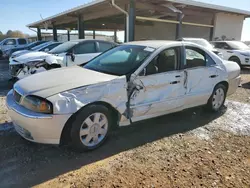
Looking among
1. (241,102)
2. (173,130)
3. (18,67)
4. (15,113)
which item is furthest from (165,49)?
(18,67)

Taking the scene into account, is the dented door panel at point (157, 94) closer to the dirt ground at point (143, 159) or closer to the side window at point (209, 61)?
the dirt ground at point (143, 159)

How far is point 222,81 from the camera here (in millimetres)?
4781

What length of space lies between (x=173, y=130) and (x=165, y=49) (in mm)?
1453

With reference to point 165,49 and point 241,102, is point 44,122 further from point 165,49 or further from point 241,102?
point 241,102

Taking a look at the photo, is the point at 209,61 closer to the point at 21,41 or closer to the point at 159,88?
the point at 159,88

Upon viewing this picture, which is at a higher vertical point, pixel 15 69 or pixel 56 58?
pixel 56 58

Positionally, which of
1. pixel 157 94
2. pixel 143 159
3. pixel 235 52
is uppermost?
pixel 157 94

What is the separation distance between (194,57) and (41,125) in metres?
3.05

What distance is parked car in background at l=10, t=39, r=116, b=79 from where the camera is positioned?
667 centimetres

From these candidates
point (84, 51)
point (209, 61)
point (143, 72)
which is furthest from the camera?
point (84, 51)

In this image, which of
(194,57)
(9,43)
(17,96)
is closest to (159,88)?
(194,57)

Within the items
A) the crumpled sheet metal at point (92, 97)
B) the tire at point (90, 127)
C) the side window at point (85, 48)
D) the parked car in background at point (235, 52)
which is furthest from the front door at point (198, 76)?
the parked car in background at point (235, 52)

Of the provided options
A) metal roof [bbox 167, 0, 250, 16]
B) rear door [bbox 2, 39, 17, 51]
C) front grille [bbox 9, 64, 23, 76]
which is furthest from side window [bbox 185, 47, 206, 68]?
rear door [bbox 2, 39, 17, 51]

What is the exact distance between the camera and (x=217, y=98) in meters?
4.87
